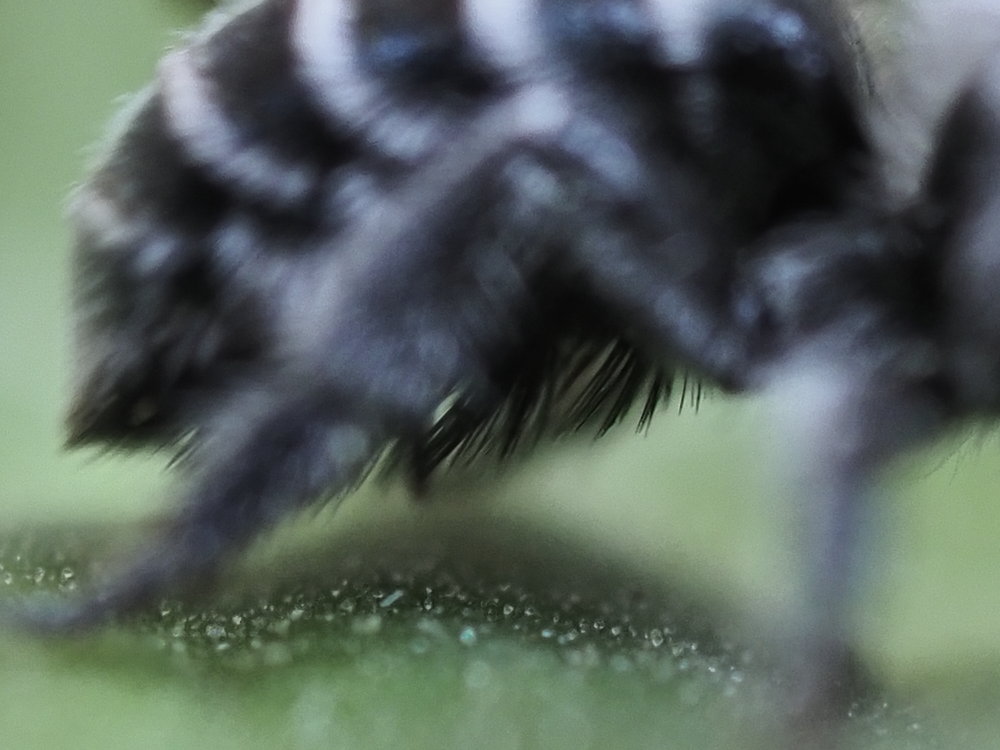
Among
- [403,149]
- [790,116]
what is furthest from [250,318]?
[790,116]

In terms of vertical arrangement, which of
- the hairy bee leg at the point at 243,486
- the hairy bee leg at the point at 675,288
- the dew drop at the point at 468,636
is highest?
the hairy bee leg at the point at 675,288

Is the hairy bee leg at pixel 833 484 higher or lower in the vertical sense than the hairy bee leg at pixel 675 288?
lower

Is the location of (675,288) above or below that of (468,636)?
above

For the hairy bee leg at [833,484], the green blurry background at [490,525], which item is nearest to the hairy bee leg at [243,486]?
the green blurry background at [490,525]

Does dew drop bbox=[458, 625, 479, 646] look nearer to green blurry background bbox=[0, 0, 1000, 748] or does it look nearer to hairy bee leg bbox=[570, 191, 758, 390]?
green blurry background bbox=[0, 0, 1000, 748]

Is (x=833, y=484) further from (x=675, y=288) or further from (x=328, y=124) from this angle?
(x=328, y=124)

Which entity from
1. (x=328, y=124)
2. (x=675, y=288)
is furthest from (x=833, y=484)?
(x=328, y=124)

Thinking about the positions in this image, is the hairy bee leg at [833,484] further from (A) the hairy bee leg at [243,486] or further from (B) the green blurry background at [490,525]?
(A) the hairy bee leg at [243,486]
